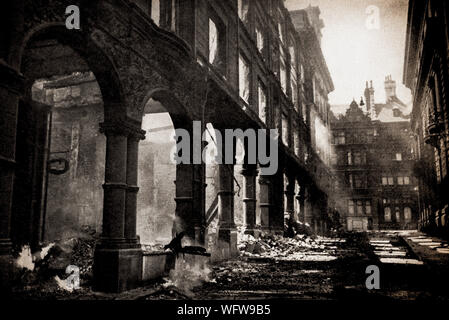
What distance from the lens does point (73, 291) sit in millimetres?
6070

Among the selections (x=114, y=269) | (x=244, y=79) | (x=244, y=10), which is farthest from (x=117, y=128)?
(x=244, y=10)

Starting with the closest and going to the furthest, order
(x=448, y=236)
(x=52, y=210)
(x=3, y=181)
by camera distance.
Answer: (x=3, y=181) < (x=52, y=210) < (x=448, y=236)

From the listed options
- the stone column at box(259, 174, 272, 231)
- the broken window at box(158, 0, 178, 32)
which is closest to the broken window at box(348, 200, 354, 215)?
the stone column at box(259, 174, 272, 231)

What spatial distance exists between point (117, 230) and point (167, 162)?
13.0 meters

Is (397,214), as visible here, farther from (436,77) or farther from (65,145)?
(65,145)

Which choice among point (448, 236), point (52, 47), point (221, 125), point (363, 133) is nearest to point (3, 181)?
point (52, 47)

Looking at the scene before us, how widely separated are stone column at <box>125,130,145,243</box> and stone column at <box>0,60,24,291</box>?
2499mm

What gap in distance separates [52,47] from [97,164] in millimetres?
5366

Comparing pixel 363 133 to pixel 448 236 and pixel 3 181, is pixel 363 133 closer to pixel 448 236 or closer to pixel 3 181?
pixel 448 236

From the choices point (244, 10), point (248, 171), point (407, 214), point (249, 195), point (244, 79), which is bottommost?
point (407, 214)

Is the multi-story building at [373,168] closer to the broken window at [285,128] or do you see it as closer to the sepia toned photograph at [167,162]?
the sepia toned photograph at [167,162]

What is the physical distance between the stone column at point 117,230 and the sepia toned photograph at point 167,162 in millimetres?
23

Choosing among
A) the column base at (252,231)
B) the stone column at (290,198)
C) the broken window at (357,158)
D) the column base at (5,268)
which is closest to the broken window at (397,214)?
the broken window at (357,158)

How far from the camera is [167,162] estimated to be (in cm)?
1933
